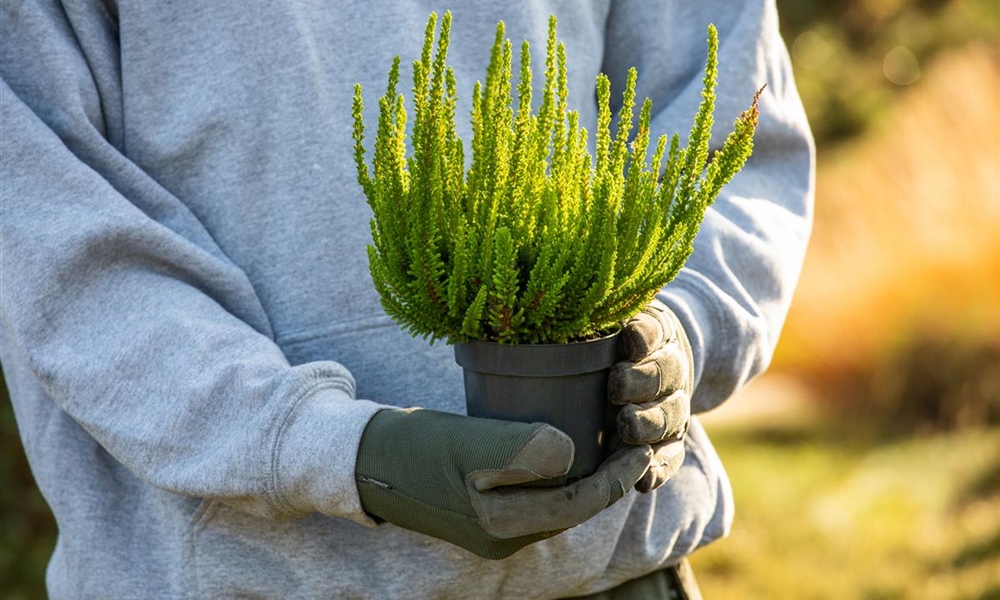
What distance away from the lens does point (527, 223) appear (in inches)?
47.3

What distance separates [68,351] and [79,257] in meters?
0.12

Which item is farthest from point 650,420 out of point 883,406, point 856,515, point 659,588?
point 883,406

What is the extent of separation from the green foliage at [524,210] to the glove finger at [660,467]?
0.20 m

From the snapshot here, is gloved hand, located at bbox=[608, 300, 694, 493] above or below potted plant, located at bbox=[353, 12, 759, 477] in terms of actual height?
below

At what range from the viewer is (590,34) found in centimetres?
172

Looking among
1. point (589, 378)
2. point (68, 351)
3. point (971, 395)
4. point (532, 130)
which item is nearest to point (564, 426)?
point (589, 378)

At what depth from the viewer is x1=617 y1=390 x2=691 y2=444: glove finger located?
1272 mm

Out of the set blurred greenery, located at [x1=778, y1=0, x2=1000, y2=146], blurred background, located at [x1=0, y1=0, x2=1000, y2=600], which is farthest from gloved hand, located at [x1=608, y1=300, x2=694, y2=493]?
blurred greenery, located at [x1=778, y1=0, x2=1000, y2=146]

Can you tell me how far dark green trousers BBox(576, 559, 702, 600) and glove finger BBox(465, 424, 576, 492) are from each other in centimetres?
50

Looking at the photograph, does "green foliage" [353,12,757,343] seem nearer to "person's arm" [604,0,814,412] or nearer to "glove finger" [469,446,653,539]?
"glove finger" [469,446,653,539]

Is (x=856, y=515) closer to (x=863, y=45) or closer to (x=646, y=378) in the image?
(x=646, y=378)

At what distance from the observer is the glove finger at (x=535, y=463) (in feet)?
3.86

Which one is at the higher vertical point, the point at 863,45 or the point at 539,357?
the point at 539,357

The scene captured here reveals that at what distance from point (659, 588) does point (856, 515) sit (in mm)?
3270
